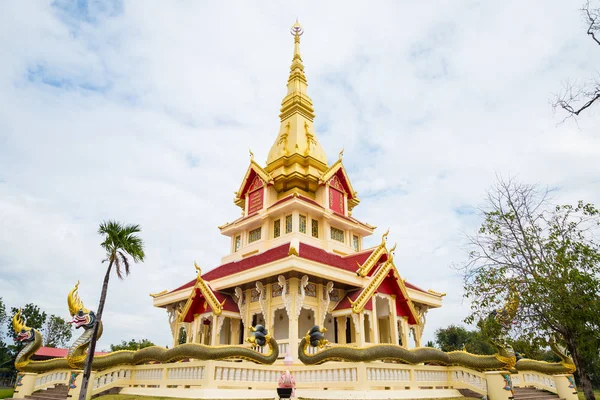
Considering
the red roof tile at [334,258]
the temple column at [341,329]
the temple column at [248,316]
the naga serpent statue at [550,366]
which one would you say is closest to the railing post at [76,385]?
the temple column at [248,316]

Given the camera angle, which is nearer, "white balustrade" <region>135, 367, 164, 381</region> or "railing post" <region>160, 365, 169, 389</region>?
"railing post" <region>160, 365, 169, 389</region>

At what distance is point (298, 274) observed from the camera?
1656 centimetres

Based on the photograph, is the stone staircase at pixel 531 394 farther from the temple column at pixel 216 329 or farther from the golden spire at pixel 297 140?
the golden spire at pixel 297 140

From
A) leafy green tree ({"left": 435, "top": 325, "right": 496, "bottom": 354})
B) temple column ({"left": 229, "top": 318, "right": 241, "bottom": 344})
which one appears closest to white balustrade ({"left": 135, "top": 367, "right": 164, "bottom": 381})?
temple column ({"left": 229, "top": 318, "right": 241, "bottom": 344})

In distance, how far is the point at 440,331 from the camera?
47.5 meters

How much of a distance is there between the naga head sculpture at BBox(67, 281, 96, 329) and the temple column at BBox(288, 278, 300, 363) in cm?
703

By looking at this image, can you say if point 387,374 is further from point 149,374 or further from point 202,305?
point 202,305

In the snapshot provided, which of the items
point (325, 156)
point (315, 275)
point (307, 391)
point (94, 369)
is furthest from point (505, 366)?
point (325, 156)

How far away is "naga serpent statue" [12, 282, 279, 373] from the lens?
1160 centimetres

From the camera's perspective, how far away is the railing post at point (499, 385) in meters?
11.5

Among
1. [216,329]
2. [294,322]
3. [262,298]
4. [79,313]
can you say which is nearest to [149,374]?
[79,313]

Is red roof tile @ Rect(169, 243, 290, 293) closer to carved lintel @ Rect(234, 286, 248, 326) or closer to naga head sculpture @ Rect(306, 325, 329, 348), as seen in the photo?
carved lintel @ Rect(234, 286, 248, 326)

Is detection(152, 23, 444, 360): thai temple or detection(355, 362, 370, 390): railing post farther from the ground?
detection(152, 23, 444, 360): thai temple

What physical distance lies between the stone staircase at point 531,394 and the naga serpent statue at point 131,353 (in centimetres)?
807
